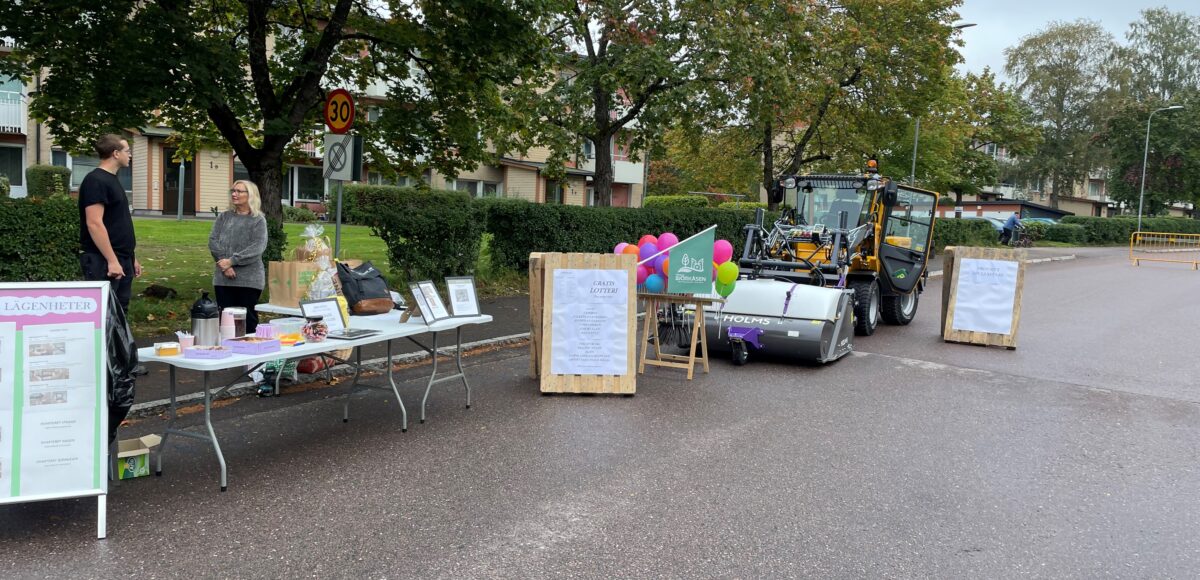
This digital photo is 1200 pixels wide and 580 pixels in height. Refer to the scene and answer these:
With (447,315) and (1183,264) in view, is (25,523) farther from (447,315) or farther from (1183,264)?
(1183,264)

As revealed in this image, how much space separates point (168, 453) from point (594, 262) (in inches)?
151

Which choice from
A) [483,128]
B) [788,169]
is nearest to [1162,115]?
[788,169]

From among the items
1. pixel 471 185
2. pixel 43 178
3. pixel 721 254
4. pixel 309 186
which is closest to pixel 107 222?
pixel 721 254

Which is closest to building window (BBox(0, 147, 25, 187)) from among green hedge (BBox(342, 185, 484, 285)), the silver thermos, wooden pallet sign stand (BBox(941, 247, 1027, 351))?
green hedge (BBox(342, 185, 484, 285))

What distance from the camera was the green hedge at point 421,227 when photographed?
12500 millimetres

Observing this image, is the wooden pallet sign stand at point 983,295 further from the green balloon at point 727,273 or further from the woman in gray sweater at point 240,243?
the woman in gray sweater at point 240,243

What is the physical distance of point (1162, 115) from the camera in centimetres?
5756

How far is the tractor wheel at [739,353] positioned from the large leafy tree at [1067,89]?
63.4m

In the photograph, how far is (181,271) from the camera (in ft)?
44.7

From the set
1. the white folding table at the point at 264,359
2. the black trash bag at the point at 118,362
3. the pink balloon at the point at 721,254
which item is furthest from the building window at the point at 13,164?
the black trash bag at the point at 118,362

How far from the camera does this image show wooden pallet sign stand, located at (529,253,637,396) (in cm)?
778

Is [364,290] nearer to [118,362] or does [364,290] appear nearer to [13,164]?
[118,362]

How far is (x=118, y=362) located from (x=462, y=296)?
2.96m

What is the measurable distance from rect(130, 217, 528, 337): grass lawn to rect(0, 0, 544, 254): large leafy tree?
169 centimetres
